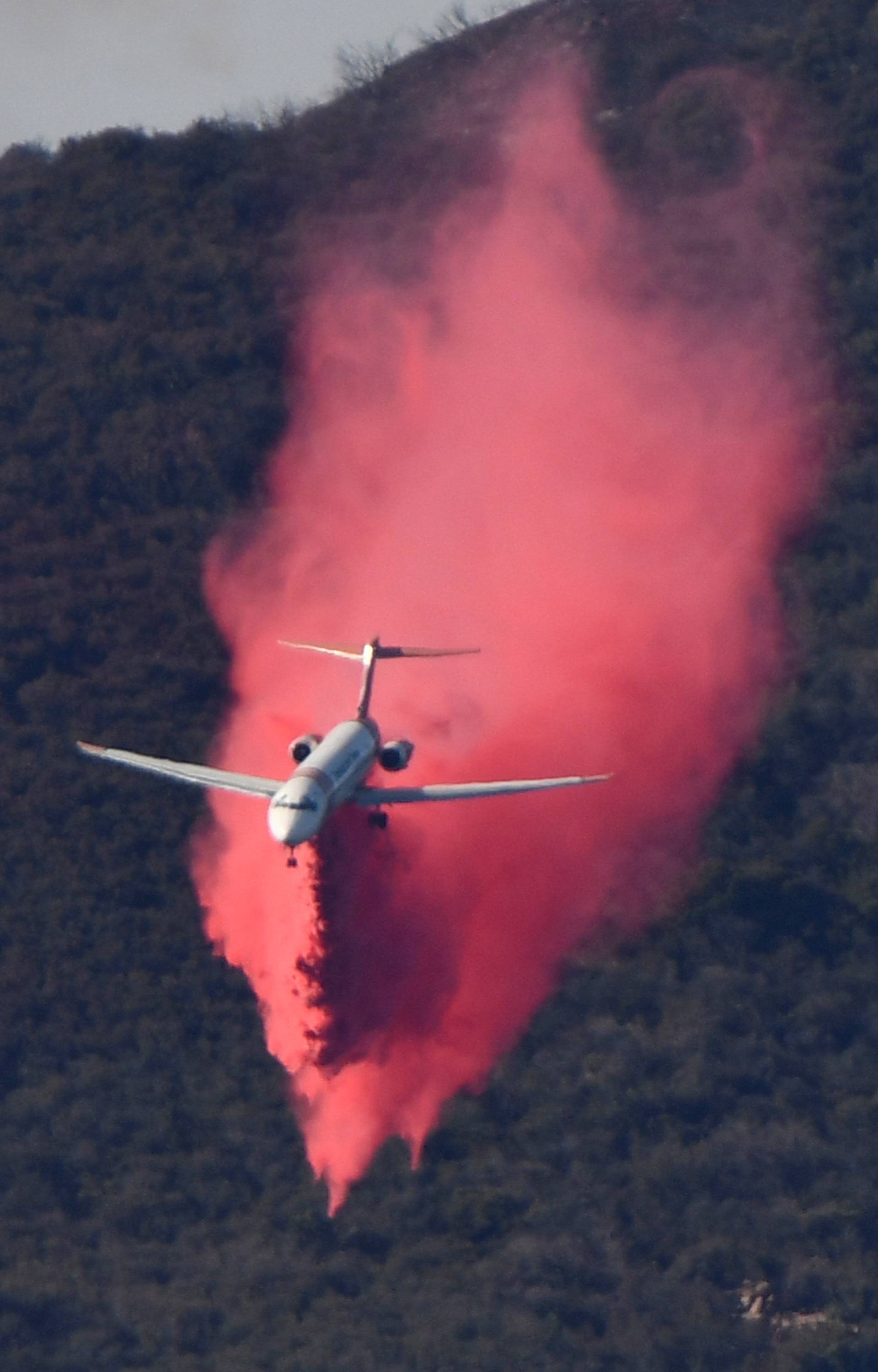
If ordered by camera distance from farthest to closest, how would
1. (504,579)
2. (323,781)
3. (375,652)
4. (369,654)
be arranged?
(504,579), (369,654), (375,652), (323,781)

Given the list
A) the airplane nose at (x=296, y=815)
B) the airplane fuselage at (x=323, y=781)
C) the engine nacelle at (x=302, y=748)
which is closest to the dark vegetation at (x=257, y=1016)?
the engine nacelle at (x=302, y=748)

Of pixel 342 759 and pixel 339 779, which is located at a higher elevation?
pixel 342 759

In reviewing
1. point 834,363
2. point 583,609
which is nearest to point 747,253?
point 834,363

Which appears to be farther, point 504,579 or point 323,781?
point 504,579

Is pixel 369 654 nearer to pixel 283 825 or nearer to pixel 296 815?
pixel 296 815

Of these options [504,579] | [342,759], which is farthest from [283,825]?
[504,579]

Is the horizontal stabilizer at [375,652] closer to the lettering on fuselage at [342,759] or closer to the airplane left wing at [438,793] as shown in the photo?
the lettering on fuselage at [342,759]

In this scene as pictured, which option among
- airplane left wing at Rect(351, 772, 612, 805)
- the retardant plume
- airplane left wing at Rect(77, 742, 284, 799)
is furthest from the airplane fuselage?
the retardant plume
